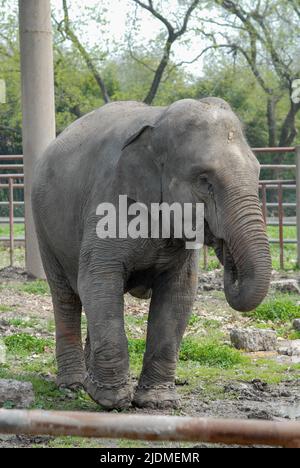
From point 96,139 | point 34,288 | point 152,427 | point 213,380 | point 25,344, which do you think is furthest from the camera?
point 34,288

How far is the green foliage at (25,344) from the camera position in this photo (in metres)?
9.14

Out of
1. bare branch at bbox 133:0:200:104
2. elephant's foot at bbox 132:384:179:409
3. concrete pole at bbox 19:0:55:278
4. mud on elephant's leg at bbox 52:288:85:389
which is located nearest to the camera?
elephant's foot at bbox 132:384:179:409

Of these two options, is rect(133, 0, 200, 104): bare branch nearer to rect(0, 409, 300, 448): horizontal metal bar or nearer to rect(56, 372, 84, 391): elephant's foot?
rect(56, 372, 84, 391): elephant's foot

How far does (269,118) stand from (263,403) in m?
31.2

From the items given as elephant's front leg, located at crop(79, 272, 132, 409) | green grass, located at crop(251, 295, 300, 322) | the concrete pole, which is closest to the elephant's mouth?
elephant's front leg, located at crop(79, 272, 132, 409)

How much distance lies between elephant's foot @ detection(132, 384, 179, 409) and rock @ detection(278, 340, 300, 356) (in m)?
2.25

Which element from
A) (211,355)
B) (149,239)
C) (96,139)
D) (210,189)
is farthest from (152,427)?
(211,355)

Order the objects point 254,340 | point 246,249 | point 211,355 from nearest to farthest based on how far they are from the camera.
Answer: point 246,249 → point 211,355 → point 254,340

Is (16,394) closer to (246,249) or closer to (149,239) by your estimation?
(149,239)

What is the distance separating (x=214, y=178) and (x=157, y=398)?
1.75 meters

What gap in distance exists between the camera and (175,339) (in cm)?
732

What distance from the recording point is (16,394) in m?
6.84

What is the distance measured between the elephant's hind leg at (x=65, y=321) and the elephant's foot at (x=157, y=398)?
842mm

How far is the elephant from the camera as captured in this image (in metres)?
6.25
